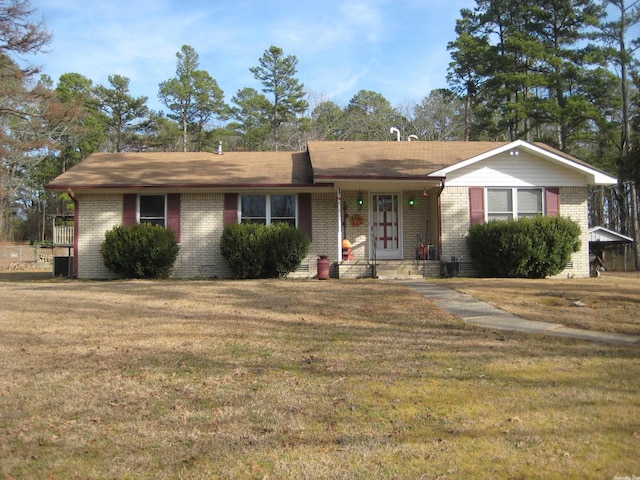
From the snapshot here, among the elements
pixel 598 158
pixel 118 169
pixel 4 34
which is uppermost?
pixel 4 34

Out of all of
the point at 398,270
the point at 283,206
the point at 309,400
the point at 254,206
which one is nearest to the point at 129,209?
the point at 254,206

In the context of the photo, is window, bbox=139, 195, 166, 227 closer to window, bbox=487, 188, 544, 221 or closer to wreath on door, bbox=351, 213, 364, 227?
wreath on door, bbox=351, 213, 364, 227

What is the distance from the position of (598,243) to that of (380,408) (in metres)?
19.5

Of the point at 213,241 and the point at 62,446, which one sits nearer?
the point at 62,446

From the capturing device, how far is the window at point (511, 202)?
52.8ft

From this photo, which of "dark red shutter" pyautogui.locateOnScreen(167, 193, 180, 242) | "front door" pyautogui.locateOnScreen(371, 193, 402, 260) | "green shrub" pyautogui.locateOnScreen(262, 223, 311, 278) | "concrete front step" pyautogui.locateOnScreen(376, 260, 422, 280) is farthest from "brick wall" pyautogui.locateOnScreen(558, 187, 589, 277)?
"dark red shutter" pyautogui.locateOnScreen(167, 193, 180, 242)

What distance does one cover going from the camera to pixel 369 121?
44.7 meters

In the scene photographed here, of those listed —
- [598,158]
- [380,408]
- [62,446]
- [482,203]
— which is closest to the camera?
[62,446]

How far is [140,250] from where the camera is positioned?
49.1 feet

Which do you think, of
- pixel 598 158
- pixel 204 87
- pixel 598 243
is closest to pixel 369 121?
pixel 204 87

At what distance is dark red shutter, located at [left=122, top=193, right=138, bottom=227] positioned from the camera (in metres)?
16.1

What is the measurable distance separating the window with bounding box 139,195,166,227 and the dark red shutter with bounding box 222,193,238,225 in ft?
6.20

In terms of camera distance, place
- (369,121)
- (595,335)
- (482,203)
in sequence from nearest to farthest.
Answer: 1. (595,335)
2. (482,203)
3. (369,121)

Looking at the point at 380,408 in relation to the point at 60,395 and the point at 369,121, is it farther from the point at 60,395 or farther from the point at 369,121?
the point at 369,121
